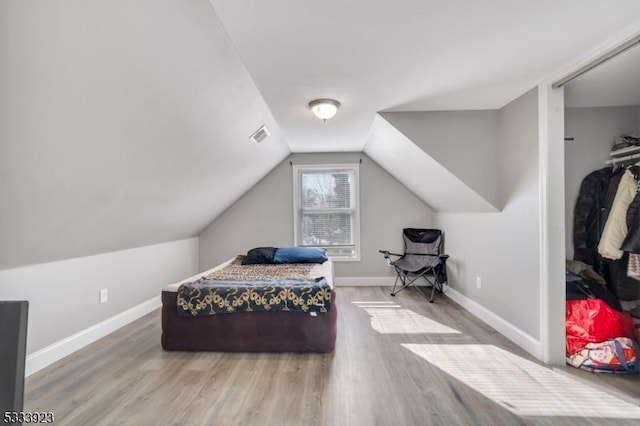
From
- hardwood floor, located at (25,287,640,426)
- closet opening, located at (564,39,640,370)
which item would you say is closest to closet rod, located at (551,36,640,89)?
closet opening, located at (564,39,640,370)

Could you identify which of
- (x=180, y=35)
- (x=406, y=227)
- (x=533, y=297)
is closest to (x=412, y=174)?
(x=406, y=227)

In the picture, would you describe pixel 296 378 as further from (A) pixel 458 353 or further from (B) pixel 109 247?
(B) pixel 109 247

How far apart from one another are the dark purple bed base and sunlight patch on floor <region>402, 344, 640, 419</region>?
2.49 ft

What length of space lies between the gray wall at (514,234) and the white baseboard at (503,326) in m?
0.04

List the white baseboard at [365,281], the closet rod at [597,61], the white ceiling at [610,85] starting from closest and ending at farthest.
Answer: the closet rod at [597,61] < the white ceiling at [610,85] < the white baseboard at [365,281]

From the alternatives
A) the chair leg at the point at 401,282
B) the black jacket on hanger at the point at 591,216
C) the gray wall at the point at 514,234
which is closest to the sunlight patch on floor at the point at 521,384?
the gray wall at the point at 514,234

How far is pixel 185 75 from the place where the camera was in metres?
1.80

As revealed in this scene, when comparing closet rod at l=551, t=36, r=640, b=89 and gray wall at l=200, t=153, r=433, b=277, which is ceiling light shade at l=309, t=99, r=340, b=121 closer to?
closet rod at l=551, t=36, r=640, b=89

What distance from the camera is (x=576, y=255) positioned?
8.88ft

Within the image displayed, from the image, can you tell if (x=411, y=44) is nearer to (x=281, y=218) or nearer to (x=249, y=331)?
(x=249, y=331)

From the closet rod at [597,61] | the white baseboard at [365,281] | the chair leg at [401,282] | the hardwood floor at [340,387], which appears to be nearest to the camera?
the hardwood floor at [340,387]

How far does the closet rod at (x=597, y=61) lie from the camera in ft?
5.72

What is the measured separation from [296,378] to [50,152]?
75.3 inches

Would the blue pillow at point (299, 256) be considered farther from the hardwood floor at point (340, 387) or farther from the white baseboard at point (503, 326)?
the white baseboard at point (503, 326)
